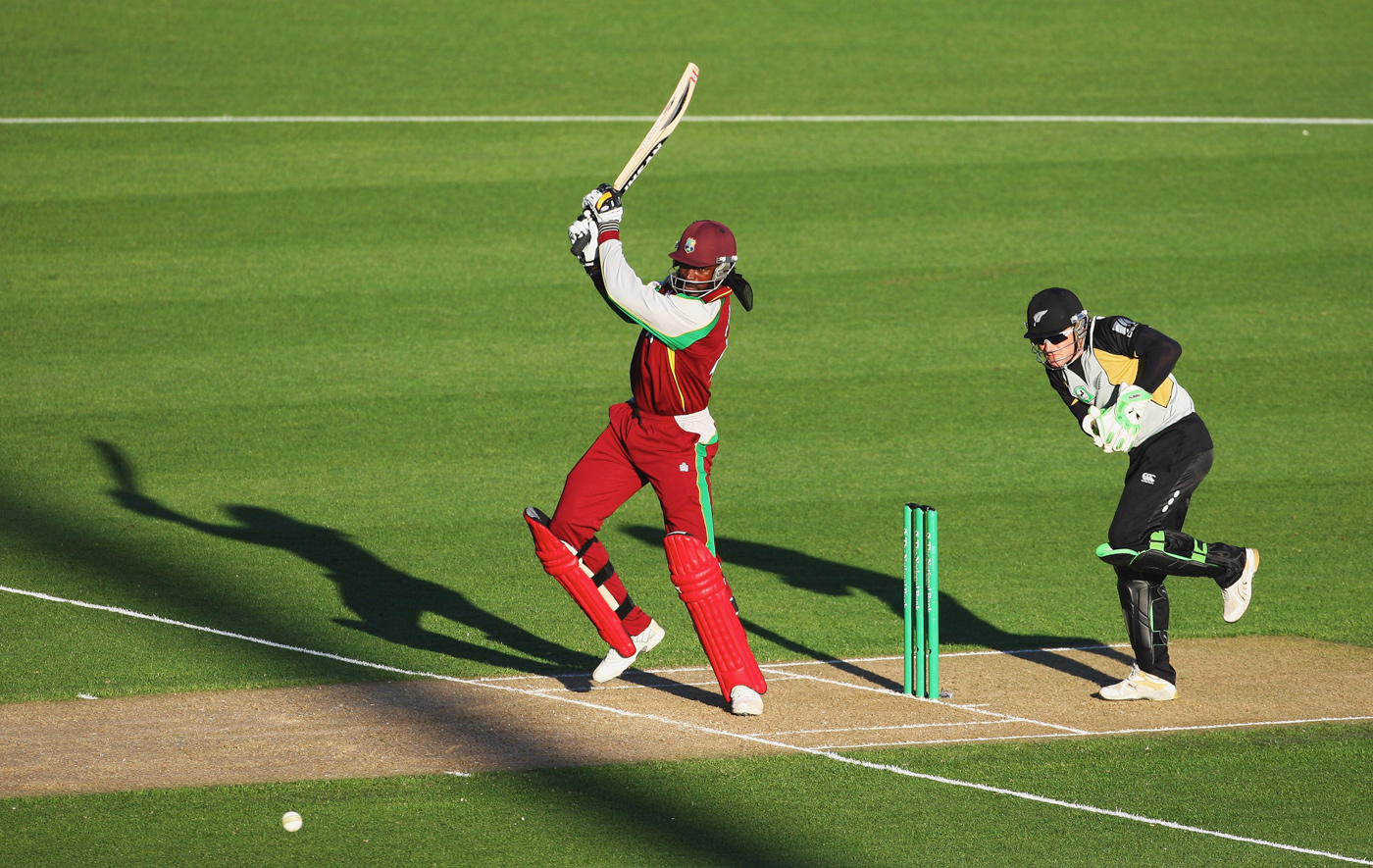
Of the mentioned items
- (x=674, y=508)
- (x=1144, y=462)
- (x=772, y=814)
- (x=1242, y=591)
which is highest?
(x=1144, y=462)

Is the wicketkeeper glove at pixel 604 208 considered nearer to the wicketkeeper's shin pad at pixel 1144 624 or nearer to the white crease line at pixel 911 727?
the white crease line at pixel 911 727

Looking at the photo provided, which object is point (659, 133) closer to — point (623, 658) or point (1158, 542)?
point (623, 658)

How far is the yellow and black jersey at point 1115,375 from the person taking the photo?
6859mm

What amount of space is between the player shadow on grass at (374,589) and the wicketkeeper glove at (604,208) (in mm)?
2403

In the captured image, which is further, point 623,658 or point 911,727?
point 623,658

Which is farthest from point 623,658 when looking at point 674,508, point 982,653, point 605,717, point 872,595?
point 872,595

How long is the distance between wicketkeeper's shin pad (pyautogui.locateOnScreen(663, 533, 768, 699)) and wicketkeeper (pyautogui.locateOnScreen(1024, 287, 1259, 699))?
1759mm

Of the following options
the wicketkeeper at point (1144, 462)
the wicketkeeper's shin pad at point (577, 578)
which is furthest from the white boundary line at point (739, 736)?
the wicketkeeper at point (1144, 462)

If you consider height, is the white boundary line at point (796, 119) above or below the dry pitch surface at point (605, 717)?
above

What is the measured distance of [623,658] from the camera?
7.12 metres

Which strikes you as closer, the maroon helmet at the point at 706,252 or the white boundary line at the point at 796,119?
the maroon helmet at the point at 706,252

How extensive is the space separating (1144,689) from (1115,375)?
153 cm

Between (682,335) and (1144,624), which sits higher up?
(682,335)

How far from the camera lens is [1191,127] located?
1736cm
